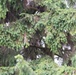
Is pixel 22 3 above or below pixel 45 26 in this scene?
above

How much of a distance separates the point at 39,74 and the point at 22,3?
104 cm

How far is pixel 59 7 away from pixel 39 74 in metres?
0.89

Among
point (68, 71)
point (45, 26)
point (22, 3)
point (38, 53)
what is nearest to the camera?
point (68, 71)

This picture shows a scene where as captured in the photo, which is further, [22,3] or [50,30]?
[22,3]

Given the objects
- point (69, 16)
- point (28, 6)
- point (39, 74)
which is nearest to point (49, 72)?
point (39, 74)

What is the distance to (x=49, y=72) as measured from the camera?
113 inches

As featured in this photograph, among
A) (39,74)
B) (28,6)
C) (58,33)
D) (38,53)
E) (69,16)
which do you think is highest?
(28,6)

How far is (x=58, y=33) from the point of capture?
116 inches

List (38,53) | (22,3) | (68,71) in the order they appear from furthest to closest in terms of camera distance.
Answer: (38,53)
(22,3)
(68,71)

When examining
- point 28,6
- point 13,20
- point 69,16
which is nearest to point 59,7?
point 69,16

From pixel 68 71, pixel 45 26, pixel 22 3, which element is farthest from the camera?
pixel 22 3

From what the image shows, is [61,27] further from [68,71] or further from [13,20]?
[13,20]

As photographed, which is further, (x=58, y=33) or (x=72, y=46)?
(x=72, y=46)

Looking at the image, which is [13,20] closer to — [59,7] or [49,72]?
[59,7]
